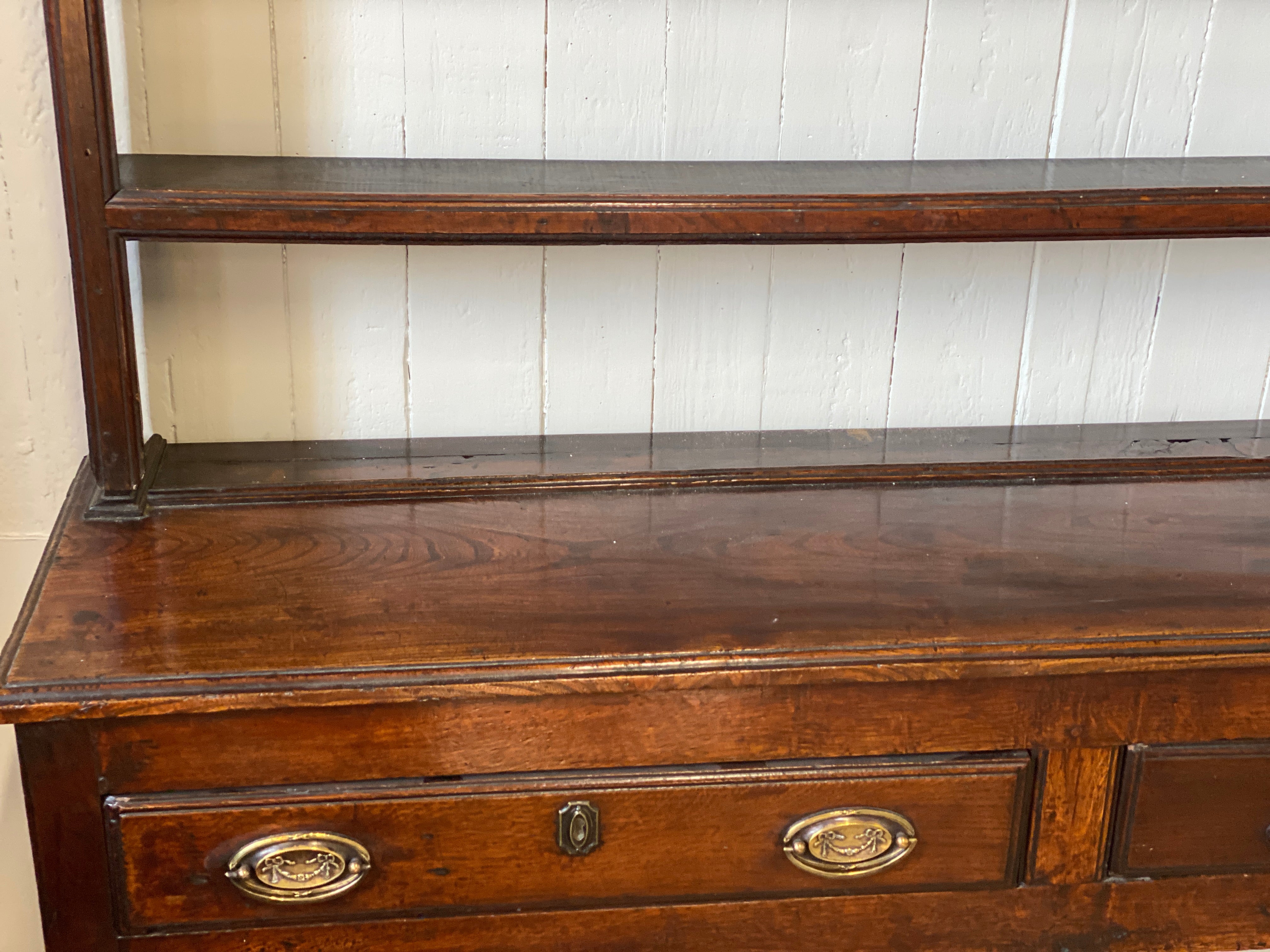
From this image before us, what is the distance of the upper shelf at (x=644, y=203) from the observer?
1334 millimetres

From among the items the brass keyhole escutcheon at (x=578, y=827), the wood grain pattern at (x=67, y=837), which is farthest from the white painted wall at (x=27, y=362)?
the brass keyhole escutcheon at (x=578, y=827)

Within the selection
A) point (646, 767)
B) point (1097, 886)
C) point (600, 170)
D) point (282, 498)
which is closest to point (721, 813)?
point (646, 767)

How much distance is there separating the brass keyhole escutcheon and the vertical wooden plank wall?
577 mm

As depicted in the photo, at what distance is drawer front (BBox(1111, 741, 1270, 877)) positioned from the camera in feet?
4.28

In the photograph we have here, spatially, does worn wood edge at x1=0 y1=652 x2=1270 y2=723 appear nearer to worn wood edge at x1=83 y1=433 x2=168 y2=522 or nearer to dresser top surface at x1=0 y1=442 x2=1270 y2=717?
dresser top surface at x1=0 y1=442 x2=1270 y2=717

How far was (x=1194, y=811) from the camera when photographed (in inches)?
52.1

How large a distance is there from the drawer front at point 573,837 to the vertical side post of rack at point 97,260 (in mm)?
411

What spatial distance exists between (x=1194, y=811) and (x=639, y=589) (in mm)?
595

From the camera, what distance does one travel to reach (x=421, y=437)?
1.66 meters

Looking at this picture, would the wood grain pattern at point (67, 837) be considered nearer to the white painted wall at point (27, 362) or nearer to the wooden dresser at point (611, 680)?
the wooden dresser at point (611, 680)

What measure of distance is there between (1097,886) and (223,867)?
0.86 m

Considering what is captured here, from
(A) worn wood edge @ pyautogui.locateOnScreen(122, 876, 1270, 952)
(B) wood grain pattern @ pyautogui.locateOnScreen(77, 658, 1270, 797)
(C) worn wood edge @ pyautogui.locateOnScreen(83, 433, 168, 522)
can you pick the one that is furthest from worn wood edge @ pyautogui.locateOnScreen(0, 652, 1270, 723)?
(C) worn wood edge @ pyautogui.locateOnScreen(83, 433, 168, 522)

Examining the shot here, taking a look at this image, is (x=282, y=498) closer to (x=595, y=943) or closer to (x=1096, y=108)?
(x=595, y=943)

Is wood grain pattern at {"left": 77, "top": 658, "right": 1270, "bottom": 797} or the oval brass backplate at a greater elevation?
wood grain pattern at {"left": 77, "top": 658, "right": 1270, "bottom": 797}
